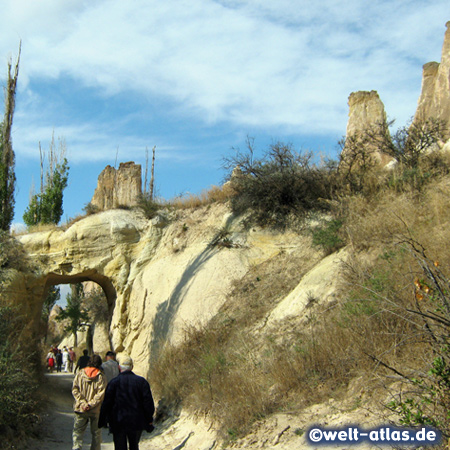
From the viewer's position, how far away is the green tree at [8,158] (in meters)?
17.6

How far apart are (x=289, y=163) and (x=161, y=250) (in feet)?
17.8

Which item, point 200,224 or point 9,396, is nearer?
point 9,396

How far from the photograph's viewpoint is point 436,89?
22719 mm

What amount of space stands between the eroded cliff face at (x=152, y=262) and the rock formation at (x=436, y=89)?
34.9ft

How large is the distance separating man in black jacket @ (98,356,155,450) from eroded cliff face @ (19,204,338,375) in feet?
20.2

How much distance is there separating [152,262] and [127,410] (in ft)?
35.9

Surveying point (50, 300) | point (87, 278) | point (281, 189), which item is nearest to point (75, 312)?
point (50, 300)

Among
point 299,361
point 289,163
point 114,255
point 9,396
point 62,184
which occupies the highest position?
point 62,184

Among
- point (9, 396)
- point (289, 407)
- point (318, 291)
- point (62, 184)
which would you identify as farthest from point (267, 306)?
point (62, 184)

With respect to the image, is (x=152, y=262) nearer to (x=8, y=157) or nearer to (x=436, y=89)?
(x=8, y=157)

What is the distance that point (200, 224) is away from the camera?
1738 centimetres

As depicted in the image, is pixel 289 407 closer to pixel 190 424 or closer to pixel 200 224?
pixel 190 424

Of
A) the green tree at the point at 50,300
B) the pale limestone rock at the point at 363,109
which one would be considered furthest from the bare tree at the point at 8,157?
the pale limestone rock at the point at 363,109

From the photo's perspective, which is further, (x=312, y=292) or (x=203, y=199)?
(x=203, y=199)
